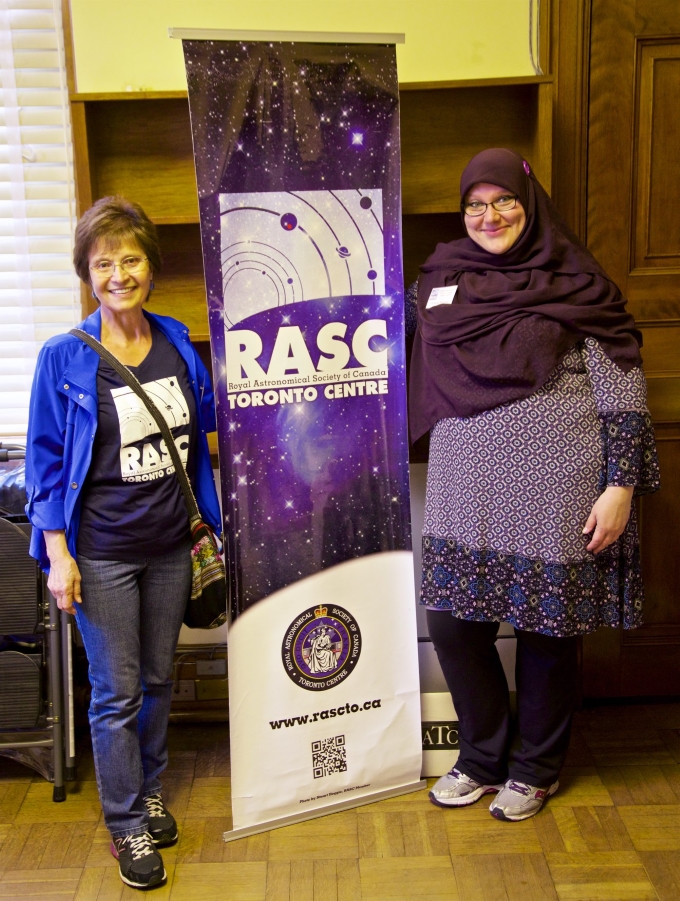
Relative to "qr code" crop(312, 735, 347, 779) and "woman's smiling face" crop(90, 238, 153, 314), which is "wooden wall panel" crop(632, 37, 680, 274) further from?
"qr code" crop(312, 735, 347, 779)

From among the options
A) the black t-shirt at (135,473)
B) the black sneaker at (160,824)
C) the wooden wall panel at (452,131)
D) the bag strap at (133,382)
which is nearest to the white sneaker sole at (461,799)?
the black sneaker at (160,824)

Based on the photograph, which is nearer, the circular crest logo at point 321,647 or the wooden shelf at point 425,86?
the circular crest logo at point 321,647

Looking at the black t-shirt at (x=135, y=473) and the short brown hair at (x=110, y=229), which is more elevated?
the short brown hair at (x=110, y=229)

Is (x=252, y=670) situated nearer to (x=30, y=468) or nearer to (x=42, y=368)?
(x=30, y=468)

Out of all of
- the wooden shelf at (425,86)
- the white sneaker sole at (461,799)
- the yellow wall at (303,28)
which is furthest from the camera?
the yellow wall at (303,28)

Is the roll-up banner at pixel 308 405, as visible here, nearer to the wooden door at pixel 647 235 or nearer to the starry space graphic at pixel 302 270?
the starry space graphic at pixel 302 270

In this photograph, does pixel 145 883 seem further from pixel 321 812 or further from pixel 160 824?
pixel 321 812

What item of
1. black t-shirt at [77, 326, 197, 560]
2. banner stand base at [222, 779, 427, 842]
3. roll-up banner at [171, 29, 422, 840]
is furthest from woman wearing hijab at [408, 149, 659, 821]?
black t-shirt at [77, 326, 197, 560]

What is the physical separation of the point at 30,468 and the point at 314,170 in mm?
937

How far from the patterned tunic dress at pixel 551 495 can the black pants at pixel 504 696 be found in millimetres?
109

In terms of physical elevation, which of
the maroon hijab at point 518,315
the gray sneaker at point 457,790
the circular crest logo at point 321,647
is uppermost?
the maroon hijab at point 518,315

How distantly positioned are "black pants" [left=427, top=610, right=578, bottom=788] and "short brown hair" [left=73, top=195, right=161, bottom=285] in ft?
3.75

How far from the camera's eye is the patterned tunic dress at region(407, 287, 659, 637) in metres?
1.97

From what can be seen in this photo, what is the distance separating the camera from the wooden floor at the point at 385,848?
1.92 metres
